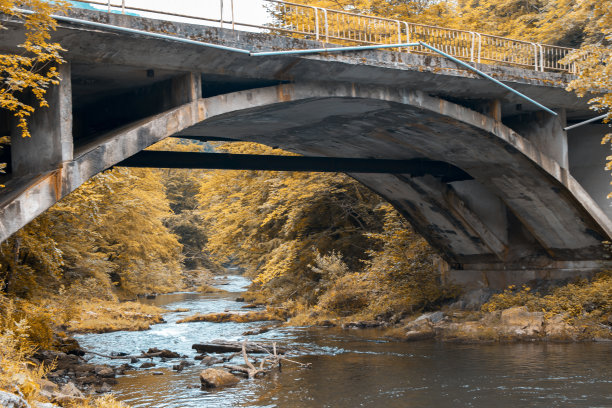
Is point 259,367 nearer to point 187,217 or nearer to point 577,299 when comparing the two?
point 577,299

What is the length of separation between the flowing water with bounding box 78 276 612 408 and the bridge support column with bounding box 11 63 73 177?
14.8 ft

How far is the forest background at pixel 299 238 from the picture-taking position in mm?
15312

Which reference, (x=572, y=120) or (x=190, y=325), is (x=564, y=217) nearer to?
(x=572, y=120)

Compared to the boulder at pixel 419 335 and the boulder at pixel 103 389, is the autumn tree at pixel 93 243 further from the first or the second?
the boulder at pixel 419 335

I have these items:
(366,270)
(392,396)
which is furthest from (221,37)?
(366,270)

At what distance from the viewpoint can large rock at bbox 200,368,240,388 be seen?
42.4 feet

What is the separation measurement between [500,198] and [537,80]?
4.51m

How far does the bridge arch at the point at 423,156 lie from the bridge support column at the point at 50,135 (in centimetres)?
29

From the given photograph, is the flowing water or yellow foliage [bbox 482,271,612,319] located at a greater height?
yellow foliage [bbox 482,271,612,319]

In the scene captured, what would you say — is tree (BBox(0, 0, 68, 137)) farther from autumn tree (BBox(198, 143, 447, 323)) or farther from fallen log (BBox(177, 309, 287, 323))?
fallen log (BBox(177, 309, 287, 323))

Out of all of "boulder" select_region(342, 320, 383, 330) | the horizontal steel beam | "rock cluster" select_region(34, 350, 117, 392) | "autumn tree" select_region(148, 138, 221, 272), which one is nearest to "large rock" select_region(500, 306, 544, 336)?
the horizontal steel beam

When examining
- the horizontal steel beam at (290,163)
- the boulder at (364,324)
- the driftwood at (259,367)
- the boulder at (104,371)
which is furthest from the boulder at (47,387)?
the boulder at (364,324)

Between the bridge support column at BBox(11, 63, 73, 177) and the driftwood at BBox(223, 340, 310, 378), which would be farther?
the driftwood at BBox(223, 340, 310, 378)

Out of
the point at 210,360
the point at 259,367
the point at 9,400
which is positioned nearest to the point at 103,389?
the point at 259,367
